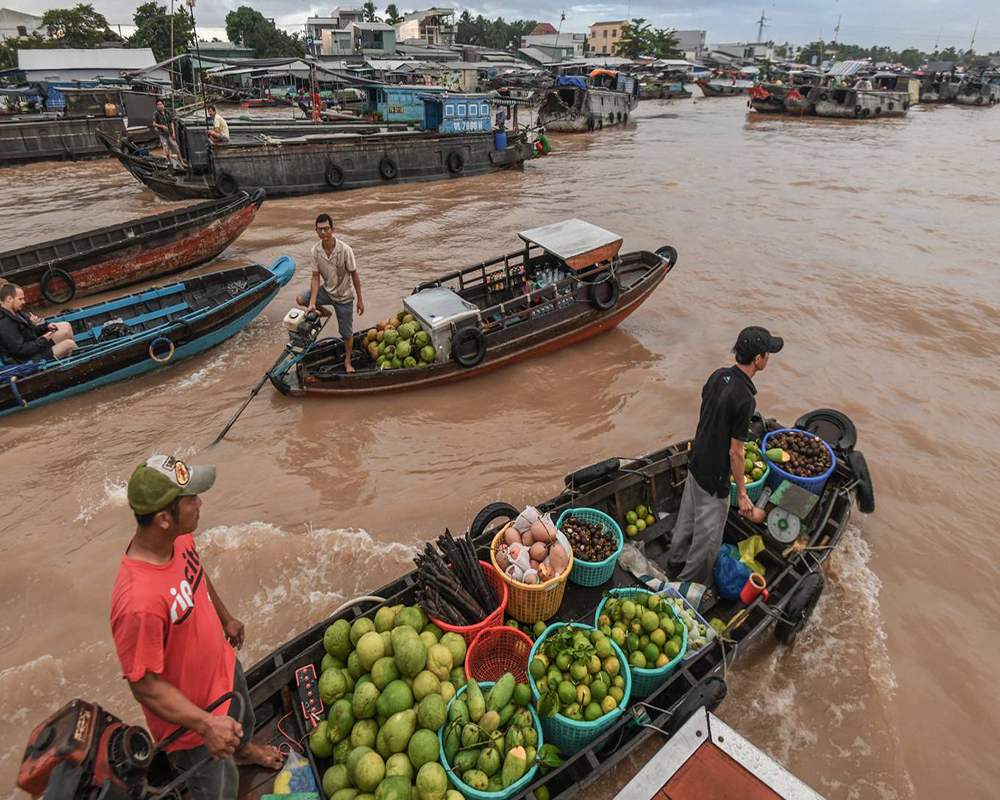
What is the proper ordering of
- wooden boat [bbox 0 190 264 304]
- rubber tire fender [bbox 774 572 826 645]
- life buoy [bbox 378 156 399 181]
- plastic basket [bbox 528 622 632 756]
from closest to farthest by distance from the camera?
plastic basket [bbox 528 622 632 756], rubber tire fender [bbox 774 572 826 645], wooden boat [bbox 0 190 264 304], life buoy [bbox 378 156 399 181]

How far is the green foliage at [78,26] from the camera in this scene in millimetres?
52281

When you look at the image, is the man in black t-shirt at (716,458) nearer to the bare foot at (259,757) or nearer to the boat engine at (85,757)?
the bare foot at (259,757)

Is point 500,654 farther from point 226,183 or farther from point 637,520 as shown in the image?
point 226,183

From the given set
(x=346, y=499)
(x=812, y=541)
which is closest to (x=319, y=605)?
(x=346, y=499)

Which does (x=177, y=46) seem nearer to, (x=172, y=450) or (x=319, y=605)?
(x=172, y=450)

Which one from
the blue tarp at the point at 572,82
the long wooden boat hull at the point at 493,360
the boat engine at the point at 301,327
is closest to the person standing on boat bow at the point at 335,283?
the boat engine at the point at 301,327

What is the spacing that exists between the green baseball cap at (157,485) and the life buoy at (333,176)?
20.0 m

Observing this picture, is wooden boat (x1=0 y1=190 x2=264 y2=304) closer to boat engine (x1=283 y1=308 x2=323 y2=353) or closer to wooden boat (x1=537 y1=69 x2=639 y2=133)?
boat engine (x1=283 y1=308 x2=323 y2=353)

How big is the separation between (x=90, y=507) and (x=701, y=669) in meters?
6.68

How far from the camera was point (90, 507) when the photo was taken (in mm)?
6457

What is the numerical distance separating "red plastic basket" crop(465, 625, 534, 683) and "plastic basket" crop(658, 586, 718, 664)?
1089mm

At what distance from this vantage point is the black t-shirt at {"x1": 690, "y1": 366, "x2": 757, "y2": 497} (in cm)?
392

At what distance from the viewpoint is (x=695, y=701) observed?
137 inches

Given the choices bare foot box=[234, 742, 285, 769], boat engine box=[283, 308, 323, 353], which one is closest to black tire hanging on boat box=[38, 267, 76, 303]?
boat engine box=[283, 308, 323, 353]
